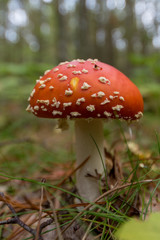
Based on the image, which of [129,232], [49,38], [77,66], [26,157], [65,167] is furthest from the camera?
[49,38]

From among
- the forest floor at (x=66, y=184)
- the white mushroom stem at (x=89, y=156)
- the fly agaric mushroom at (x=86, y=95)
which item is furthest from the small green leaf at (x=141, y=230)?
the white mushroom stem at (x=89, y=156)

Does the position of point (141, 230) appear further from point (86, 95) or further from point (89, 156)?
point (89, 156)

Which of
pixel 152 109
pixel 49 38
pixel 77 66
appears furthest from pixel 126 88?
pixel 49 38

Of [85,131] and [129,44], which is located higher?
[129,44]

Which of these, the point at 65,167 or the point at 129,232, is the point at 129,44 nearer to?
the point at 65,167

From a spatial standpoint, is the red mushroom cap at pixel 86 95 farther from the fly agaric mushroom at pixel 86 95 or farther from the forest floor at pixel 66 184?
the forest floor at pixel 66 184

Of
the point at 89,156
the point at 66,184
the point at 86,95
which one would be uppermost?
the point at 86,95

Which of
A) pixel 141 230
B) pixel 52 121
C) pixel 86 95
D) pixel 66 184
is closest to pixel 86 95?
pixel 86 95

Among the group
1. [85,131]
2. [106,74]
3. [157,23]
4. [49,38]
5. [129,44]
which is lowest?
[85,131]
